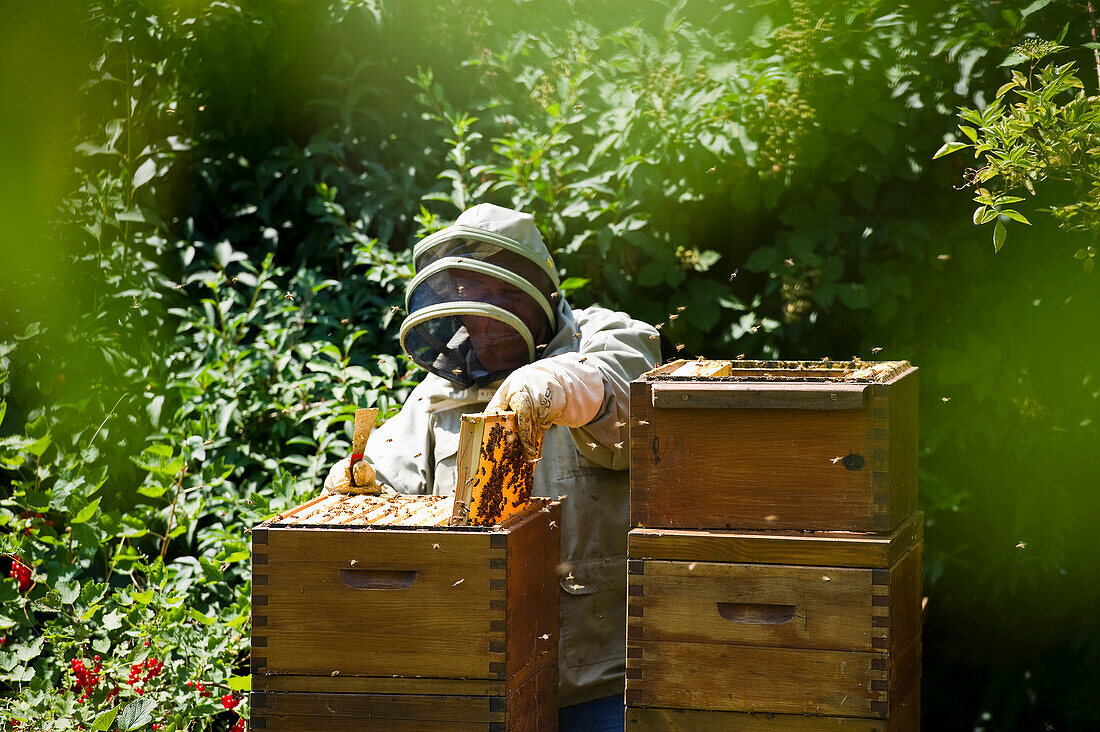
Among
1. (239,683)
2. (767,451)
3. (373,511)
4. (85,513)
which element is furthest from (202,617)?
(767,451)

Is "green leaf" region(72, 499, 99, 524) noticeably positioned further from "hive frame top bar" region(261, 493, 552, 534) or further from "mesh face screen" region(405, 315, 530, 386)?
"mesh face screen" region(405, 315, 530, 386)

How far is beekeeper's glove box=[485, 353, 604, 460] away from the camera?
6.95ft

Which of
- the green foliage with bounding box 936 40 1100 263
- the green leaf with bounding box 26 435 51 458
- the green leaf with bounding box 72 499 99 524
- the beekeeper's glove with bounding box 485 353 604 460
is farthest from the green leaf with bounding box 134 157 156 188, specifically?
the green foliage with bounding box 936 40 1100 263

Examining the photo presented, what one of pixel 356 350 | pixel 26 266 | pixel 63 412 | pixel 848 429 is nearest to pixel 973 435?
pixel 848 429

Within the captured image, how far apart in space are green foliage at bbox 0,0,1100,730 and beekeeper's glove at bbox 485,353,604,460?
0.80ft

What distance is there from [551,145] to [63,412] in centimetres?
186

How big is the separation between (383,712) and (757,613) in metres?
0.70

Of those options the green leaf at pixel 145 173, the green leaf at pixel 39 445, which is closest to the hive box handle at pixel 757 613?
the green leaf at pixel 39 445

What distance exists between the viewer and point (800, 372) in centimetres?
212

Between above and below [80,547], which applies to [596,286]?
above

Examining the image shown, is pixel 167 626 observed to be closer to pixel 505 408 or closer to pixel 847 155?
pixel 505 408

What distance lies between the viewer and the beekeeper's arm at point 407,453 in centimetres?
268

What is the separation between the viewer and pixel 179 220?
4.37m

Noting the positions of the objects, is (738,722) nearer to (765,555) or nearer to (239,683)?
(765,555)
